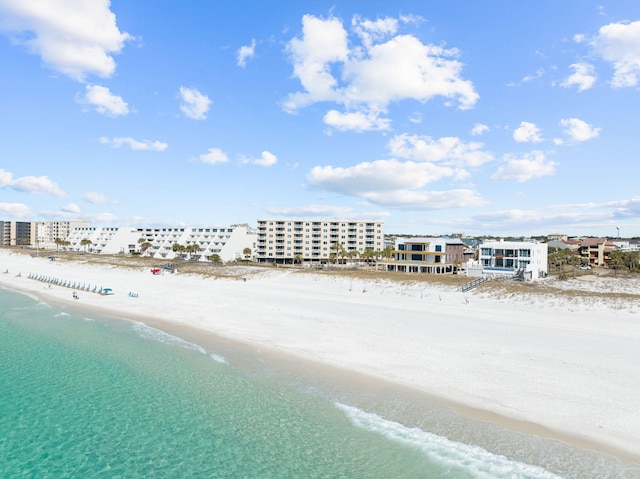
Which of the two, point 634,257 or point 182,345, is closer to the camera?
point 182,345

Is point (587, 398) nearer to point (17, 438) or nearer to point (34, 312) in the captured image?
point (17, 438)

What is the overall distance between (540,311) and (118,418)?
35.2 m

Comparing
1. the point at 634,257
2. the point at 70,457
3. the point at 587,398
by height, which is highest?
the point at 634,257

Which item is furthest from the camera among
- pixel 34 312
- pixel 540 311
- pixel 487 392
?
pixel 34 312

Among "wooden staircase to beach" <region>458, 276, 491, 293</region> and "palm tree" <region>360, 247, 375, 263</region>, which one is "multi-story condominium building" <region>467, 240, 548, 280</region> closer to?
"wooden staircase to beach" <region>458, 276, 491, 293</region>

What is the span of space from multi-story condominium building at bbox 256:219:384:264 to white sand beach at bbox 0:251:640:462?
193 ft

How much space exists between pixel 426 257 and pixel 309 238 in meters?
46.4

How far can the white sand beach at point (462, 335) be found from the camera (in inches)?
665

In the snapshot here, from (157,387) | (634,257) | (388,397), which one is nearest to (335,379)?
(388,397)

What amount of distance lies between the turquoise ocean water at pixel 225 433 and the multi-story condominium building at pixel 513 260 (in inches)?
2058

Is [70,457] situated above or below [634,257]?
below

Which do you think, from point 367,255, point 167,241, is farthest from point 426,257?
point 167,241

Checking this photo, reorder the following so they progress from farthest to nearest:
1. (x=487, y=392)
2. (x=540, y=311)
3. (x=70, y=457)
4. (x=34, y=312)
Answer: (x=34, y=312) → (x=540, y=311) → (x=487, y=392) → (x=70, y=457)

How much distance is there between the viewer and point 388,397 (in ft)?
60.6
